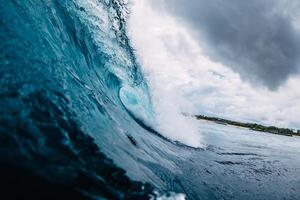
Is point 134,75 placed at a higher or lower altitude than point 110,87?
higher

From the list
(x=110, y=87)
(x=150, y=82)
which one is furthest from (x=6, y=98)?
(x=150, y=82)

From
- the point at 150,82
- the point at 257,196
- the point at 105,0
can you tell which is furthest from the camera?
the point at 150,82

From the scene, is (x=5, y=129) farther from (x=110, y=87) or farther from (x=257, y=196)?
(x=110, y=87)

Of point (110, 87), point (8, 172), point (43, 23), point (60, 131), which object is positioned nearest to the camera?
point (8, 172)

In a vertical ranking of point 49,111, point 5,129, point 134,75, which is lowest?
point 5,129

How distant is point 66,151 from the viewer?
381 centimetres

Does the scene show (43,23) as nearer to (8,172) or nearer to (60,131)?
(60,131)

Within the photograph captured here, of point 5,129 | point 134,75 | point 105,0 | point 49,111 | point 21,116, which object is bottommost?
point 5,129

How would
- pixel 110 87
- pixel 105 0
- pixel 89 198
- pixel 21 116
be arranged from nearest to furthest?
pixel 89 198
pixel 21 116
pixel 110 87
pixel 105 0

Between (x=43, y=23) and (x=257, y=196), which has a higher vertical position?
(x=43, y=23)

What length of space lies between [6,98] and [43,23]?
4574mm

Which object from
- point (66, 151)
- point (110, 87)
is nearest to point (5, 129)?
point (66, 151)

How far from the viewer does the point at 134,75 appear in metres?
14.0

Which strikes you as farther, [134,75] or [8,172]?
[134,75]
